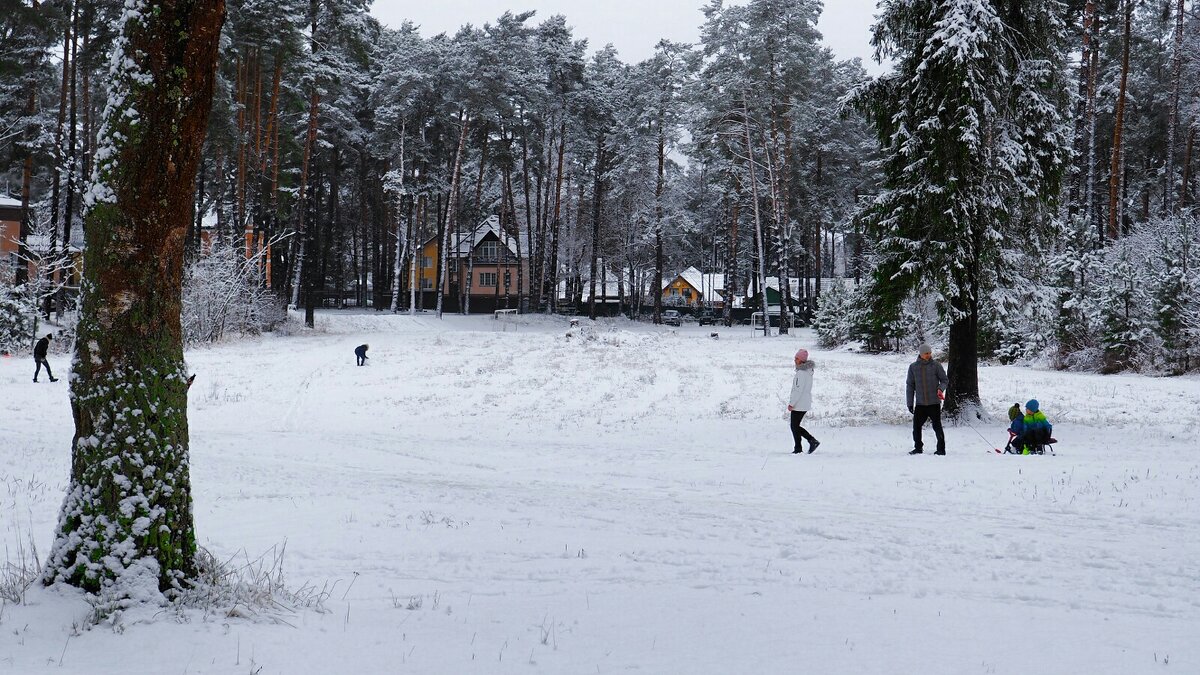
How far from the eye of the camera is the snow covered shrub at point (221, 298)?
2781cm

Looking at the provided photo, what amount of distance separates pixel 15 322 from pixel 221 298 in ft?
20.2

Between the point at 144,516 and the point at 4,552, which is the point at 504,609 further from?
the point at 4,552

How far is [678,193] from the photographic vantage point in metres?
53.0

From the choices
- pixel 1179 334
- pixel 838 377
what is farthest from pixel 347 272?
pixel 1179 334

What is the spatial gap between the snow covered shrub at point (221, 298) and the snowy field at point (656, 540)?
11769 millimetres

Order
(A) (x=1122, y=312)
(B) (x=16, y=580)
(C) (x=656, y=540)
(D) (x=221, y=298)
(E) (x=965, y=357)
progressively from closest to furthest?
1. (B) (x=16, y=580)
2. (C) (x=656, y=540)
3. (E) (x=965, y=357)
4. (A) (x=1122, y=312)
5. (D) (x=221, y=298)

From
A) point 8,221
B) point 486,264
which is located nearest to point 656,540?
point 8,221

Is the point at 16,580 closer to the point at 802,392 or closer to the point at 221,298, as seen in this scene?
the point at 802,392

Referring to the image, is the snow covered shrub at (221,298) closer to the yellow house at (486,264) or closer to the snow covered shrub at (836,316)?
the snow covered shrub at (836,316)

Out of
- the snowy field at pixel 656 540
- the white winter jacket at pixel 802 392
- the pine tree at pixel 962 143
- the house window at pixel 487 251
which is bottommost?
the snowy field at pixel 656 540

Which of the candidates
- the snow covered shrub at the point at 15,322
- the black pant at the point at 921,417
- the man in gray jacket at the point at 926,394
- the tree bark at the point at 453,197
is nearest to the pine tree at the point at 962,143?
the man in gray jacket at the point at 926,394

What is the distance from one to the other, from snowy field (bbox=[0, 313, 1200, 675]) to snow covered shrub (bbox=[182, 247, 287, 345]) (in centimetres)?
1177

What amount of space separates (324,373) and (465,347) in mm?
8862

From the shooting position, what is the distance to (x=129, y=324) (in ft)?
14.6
